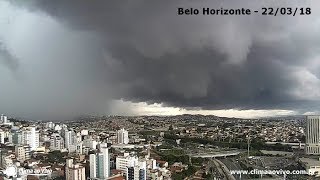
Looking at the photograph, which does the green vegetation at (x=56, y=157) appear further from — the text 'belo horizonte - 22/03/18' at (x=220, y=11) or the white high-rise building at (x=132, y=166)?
the text 'belo horizonte - 22/03/18' at (x=220, y=11)

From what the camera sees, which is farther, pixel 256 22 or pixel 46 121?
pixel 46 121

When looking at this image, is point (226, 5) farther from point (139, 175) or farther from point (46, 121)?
point (46, 121)

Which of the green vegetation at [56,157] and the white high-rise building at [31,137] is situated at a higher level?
the white high-rise building at [31,137]

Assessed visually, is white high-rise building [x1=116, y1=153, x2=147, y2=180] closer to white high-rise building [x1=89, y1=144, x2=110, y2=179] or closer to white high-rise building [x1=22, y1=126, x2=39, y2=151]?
white high-rise building [x1=89, y1=144, x2=110, y2=179]

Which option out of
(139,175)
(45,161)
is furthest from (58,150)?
(139,175)

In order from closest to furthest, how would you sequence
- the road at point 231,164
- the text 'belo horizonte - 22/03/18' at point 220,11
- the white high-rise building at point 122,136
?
the text 'belo horizonte - 22/03/18' at point 220,11 → the road at point 231,164 → the white high-rise building at point 122,136

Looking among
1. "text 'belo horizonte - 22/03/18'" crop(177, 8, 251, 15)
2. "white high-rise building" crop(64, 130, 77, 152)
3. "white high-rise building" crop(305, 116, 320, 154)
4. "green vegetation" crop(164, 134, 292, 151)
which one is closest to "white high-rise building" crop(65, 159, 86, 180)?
"white high-rise building" crop(64, 130, 77, 152)

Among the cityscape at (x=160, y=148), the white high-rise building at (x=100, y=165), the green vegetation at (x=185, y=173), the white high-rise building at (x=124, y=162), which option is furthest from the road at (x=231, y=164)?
the white high-rise building at (x=100, y=165)

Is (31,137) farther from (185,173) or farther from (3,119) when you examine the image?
(185,173)
